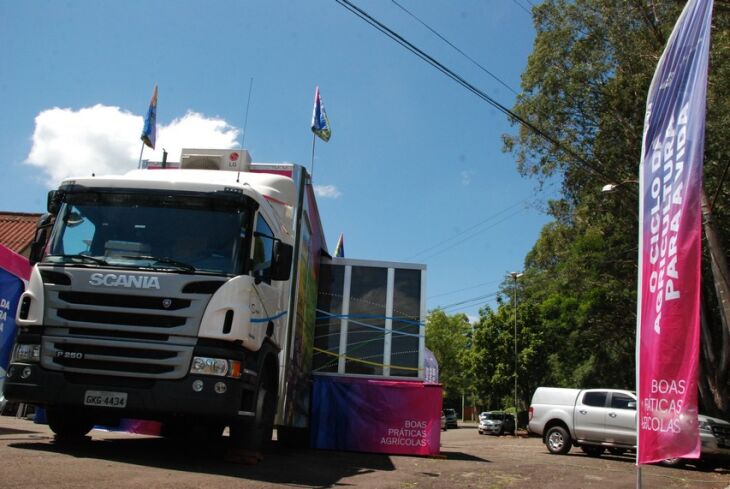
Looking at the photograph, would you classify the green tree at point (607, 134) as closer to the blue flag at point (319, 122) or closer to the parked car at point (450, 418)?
the blue flag at point (319, 122)

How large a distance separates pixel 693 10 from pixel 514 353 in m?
38.4

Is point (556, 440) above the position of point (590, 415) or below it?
below

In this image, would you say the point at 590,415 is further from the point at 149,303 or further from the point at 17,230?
the point at 17,230

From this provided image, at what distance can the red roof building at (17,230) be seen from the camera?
25986mm

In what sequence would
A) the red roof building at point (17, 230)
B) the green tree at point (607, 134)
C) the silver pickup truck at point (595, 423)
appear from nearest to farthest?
1. the silver pickup truck at point (595, 423)
2. the green tree at point (607, 134)
3. the red roof building at point (17, 230)

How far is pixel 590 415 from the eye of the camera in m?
16.4

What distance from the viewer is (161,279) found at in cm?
641

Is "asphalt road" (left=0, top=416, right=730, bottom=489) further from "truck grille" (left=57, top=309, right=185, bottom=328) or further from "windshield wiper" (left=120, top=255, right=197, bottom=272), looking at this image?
"windshield wiper" (left=120, top=255, right=197, bottom=272)

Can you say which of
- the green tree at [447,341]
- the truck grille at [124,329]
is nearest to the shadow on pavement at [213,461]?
the truck grille at [124,329]

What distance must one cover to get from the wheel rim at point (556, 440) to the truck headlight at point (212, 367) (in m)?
13.0

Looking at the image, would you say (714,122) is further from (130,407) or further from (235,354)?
(130,407)

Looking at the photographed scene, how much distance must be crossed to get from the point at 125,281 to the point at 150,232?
2.21 feet

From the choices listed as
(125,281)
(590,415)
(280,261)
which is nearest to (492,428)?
(590,415)

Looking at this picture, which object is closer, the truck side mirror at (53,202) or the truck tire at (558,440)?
the truck side mirror at (53,202)
